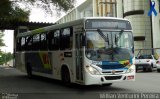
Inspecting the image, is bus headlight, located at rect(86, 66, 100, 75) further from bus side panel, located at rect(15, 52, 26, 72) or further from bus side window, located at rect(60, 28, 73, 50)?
bus side panel, located at rect(15, 52, 26, 72)

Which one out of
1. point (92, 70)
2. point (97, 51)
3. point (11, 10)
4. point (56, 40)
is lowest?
point (92, 70)

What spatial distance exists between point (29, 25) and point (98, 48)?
Answer: 108 feet

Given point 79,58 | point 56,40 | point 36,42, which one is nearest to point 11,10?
point 36,42

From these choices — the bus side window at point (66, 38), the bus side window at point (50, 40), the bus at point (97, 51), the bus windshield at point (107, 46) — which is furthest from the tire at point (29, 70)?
the bus windshield at point (107, 46)

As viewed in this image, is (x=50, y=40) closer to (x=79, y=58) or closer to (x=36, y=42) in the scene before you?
(x=36, y=42)

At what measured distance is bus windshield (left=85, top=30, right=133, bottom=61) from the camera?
49.6 feet

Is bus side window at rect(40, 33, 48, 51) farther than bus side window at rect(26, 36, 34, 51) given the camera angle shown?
No

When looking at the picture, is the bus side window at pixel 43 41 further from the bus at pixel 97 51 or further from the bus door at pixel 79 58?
the bus door at pixel 79 58

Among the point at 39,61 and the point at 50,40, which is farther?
the point at 39,61

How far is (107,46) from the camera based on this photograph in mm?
15211

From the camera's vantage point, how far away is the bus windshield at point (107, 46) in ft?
49.6

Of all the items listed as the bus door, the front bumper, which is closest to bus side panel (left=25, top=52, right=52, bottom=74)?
the bus door

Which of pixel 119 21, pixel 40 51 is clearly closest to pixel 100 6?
pixel 40 51

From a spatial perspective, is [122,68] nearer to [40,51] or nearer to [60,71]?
[60,71]
